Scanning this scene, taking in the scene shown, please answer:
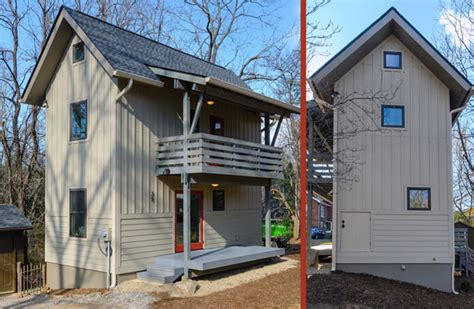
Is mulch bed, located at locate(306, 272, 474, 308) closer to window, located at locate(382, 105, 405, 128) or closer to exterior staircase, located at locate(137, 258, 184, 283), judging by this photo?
window, located at locate(382, 105, 405, 128)

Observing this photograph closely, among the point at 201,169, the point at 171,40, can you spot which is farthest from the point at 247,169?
the point at 171,40

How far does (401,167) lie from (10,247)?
7.15 m

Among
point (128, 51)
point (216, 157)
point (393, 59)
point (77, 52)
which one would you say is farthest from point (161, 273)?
point (393, 59)

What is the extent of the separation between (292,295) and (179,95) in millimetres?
4350

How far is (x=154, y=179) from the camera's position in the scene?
7.39 m

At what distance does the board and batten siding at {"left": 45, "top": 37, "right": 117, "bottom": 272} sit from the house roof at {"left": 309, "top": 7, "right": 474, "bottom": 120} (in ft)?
12.1

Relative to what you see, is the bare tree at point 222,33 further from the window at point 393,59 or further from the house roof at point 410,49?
the house roof at point 410,49

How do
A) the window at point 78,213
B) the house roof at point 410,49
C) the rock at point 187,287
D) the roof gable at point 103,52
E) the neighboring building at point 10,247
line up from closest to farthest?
the house roof at point 410,49 < the rock at point 187,287 < the roof gable at point 103,52 < the window at point 78,213 < the neighboring building at point 10,247

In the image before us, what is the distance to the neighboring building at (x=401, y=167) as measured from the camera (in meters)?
6.10

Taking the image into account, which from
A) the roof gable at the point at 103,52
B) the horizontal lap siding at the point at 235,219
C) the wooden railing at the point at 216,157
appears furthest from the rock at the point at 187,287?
the roof gable at the point at 103,52

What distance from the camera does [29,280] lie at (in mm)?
8281

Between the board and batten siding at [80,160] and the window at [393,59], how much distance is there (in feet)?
13.8

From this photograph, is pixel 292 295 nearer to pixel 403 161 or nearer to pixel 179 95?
pixel 403 161

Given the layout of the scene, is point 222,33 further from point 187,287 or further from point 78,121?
point 187,287
